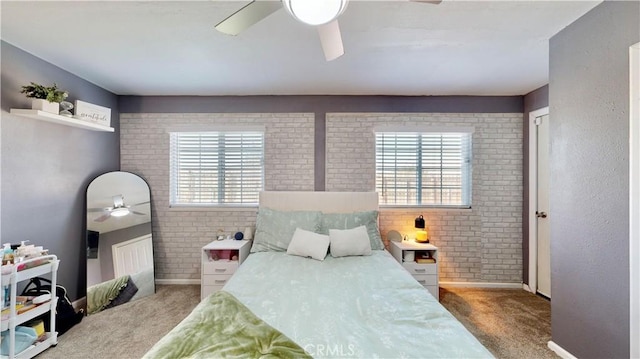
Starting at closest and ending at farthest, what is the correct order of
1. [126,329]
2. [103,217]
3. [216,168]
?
[126,329] → [103,217] → [216,168]

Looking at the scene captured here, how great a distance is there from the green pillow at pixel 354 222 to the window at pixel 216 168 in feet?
3.59

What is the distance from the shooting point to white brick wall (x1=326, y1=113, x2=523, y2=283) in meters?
3.44

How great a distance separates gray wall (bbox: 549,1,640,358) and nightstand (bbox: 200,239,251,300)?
2901 millimetres

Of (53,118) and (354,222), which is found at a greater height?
(53,118)

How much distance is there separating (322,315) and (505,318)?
2.23 meters

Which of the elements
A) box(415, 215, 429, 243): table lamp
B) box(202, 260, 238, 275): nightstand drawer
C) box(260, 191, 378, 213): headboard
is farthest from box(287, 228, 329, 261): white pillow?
box(415, 215, 429, 243): table lamp

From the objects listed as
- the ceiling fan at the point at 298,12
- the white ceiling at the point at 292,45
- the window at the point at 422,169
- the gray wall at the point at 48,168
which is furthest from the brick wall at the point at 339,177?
the ceiling fan at the point at 298,12

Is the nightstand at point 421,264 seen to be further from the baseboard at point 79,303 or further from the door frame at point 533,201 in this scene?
the baseboard at point 79,303

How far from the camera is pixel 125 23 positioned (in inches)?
74.2

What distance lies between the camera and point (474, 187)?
347 centimetres

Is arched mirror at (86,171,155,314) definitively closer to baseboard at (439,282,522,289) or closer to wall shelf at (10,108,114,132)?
wall shelf at (10,108,114,132)

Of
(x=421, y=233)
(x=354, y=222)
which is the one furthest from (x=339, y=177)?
(x=421, y=233)

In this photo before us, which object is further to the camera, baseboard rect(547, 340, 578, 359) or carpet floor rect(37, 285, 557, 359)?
carpet floor rect(37, 285, 557, 359)

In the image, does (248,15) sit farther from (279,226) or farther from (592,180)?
(592,180)
